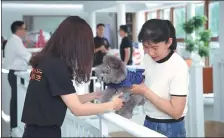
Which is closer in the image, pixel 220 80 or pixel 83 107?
pixel 83 107

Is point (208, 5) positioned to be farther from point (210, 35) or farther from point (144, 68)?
point (144, 68)

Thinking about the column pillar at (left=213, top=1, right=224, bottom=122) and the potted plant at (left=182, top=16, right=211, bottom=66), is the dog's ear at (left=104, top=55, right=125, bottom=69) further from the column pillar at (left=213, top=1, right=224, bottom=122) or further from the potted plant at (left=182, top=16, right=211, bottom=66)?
the potted plant at (left=182, top=16, right=211, bottom=66)

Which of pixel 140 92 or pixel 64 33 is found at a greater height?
pixel 64 33

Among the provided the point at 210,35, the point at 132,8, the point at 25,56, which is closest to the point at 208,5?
the point at 210,35

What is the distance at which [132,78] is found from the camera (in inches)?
66.0

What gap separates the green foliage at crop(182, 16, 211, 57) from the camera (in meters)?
9.62

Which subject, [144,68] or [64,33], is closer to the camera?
[64,33]

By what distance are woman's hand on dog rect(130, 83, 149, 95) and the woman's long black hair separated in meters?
0.22

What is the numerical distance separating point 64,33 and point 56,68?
16 centimetres

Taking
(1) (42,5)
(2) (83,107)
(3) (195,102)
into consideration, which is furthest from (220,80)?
(1) (42,5)

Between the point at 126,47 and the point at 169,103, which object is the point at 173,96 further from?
the point at 126,47

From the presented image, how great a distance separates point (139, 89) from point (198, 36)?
876 cm

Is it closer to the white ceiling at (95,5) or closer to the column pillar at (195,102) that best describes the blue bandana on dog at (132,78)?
the column pillar at (195,102)

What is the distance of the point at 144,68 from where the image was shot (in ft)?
5.67
